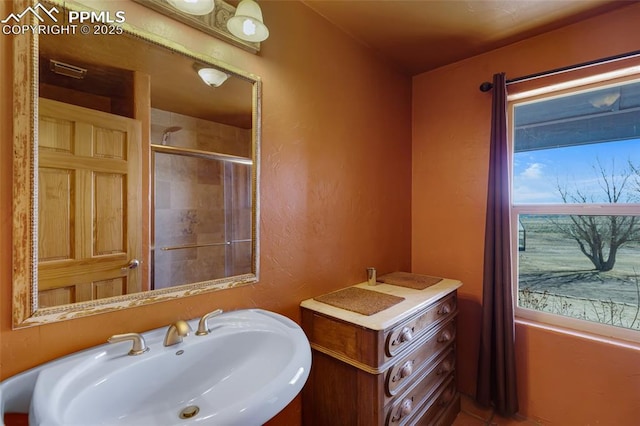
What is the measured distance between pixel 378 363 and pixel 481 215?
1.29 meters

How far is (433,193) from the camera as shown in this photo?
2.19 meters

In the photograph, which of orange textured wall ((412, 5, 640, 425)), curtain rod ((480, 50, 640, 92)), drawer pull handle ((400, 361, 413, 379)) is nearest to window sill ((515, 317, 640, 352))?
orange textured wall ((412, 5, 640, 425))

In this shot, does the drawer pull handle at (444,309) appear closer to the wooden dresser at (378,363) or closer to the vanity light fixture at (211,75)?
the wooden dresser at (378,363)

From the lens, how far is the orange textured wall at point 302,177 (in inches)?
33.4

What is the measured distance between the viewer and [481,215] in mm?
1974

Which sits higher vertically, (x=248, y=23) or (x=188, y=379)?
(x=248, y=23)

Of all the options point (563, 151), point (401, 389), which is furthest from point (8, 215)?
point (563, 151)

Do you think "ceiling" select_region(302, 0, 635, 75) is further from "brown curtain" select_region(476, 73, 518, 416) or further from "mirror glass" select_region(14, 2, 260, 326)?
"mirror glass" select_region(14, 2, 260, 326)

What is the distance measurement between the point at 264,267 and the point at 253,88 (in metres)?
0.79

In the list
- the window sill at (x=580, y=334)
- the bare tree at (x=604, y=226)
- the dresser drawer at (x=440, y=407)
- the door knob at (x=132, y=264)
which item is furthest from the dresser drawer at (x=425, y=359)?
the door knob at (x=132, y=264)

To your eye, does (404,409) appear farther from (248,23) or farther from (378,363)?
(248,23)

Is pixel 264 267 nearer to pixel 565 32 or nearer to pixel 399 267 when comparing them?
pixel 399 267

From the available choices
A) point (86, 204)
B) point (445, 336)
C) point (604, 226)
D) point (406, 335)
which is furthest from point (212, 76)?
point (604, 226)

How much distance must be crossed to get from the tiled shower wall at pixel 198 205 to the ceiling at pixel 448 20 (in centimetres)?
91
